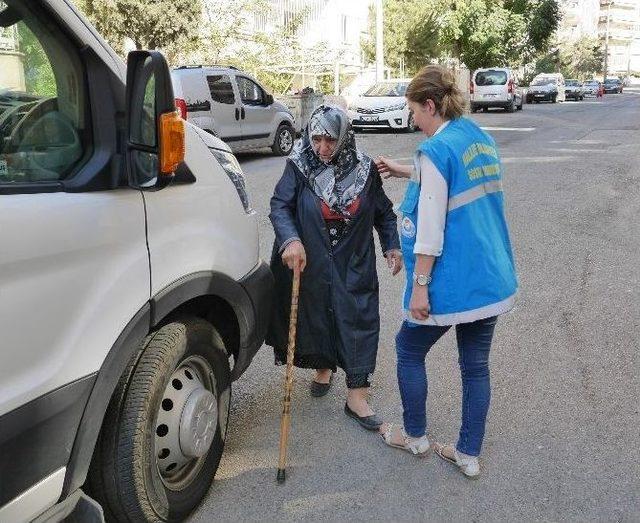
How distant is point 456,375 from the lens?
163 inches

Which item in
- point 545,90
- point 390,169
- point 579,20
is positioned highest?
point 579,20

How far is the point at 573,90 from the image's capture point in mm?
49375

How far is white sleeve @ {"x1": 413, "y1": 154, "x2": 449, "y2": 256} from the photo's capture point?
8.73ft

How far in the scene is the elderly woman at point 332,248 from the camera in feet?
10.5

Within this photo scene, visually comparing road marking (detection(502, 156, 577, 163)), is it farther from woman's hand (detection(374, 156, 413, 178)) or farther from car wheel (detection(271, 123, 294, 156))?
woman's hand (detection(374, 156, 413, 178))

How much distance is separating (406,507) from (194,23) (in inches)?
822

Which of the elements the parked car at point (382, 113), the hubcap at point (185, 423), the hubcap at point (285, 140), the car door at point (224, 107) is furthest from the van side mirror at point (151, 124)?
the parked car at point (382, 113)

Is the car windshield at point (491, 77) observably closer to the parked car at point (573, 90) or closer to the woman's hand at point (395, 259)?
the parked car at point (573, 90)

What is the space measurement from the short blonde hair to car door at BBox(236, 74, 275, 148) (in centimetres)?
1090

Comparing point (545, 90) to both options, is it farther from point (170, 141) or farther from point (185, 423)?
point (170, 141)

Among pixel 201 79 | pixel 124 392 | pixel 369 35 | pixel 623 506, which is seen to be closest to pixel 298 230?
pixel 124 392

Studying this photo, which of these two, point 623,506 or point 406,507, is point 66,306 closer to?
point 406,507

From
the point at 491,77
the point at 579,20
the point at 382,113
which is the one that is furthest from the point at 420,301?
the point at 579,20

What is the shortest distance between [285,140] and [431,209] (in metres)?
12.6
